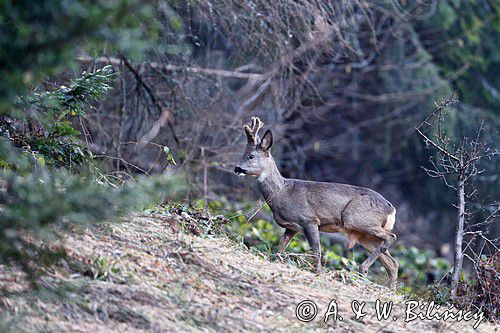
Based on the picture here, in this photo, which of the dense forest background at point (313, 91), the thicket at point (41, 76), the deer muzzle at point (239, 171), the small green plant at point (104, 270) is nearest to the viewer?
the thicket at point (41, 76)

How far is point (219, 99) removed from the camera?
13.4 meters

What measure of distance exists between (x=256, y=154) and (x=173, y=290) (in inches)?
147

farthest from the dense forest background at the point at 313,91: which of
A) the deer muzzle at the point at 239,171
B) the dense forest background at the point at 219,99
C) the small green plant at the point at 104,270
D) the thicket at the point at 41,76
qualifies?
the thicket at the point at 41,76

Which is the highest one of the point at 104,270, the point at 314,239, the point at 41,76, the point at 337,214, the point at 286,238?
the point at 41,76

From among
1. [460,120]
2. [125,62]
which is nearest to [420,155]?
[460,120]

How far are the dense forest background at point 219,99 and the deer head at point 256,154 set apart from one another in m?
0.69

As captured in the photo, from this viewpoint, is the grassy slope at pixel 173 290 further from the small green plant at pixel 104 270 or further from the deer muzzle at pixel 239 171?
the deer muzzle at pixel 239 171

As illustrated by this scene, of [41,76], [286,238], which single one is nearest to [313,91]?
[286,238]

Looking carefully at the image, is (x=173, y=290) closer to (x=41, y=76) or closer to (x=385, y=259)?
(x=41, y=76)

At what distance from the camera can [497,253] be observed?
898 centimetres

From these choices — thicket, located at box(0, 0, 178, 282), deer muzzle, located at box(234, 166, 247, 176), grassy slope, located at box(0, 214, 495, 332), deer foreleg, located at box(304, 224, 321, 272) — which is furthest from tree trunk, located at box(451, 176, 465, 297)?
thicket, located at box(0, 0, 178, 282)

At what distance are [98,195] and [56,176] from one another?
122 centimetres

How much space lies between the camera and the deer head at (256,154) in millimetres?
9820

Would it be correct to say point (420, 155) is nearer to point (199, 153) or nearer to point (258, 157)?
point (199, 153)
